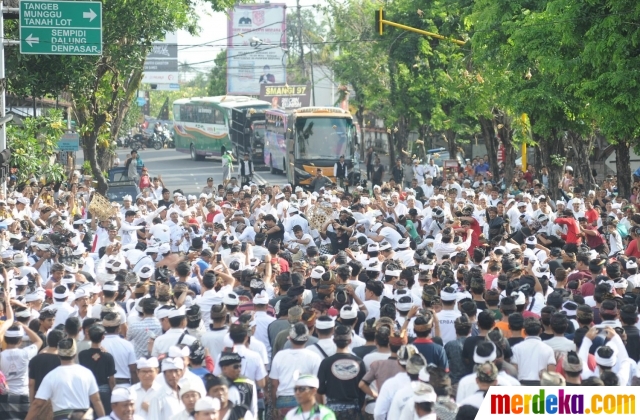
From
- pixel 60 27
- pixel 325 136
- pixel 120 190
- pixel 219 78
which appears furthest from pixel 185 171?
pixel 219 78

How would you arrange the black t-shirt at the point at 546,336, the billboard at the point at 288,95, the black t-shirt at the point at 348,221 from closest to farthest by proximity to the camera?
1. the black t-shirt at the point at 546,336
2. the black t-shirt at the point at 348,221
3. the billboard at the point at 288,95

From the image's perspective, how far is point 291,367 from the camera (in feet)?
31.1

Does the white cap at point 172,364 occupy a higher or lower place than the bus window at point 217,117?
lower

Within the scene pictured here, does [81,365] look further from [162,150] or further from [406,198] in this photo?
[162,150]

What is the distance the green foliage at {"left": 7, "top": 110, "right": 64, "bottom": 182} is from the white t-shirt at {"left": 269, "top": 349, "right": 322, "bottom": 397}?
15366mm

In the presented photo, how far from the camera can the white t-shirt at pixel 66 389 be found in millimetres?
8672

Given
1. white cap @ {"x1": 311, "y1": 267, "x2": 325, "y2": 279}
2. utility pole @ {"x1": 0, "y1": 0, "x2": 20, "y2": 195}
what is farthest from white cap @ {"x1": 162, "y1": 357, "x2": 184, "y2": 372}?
utility pole @ {"x1": 0, "y1": 0, "x2": 20, "y2": 195}

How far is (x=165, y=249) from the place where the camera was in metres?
15.4

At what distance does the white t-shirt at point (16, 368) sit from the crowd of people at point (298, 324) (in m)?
0.01

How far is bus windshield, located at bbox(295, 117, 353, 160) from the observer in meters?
40.7

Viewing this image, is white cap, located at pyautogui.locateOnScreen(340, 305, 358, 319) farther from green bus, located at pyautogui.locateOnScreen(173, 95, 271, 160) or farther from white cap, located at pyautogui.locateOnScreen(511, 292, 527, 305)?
green bus, located at pyautogui.locateOnScreen(173, 95, 271, 160)

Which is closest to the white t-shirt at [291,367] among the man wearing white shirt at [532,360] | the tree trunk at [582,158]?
the man wearing white shirt at [532,360]

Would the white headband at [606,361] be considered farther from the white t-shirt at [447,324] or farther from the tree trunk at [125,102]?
the tree trunk at [125,102]

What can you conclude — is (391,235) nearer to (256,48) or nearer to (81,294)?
(81,294)
